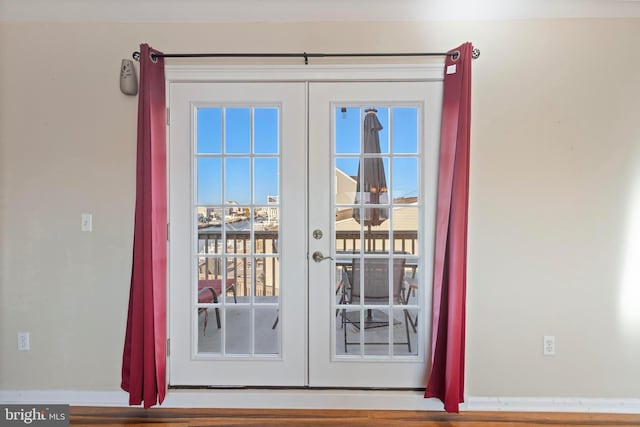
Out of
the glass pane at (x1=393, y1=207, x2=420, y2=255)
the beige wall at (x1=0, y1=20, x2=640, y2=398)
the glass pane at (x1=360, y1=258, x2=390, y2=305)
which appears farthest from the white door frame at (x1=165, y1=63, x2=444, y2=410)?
the glass pane at (x1=393, y1=207, x2=420, y2=255)

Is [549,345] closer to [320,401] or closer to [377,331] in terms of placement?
[377,331]

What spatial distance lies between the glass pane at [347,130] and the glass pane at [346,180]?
0.20 feet

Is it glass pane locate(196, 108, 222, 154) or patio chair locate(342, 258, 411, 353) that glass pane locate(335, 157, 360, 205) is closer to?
patio chair locate(342, 258, 411, 353)

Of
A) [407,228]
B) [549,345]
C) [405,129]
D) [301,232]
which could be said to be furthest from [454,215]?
[549,345]

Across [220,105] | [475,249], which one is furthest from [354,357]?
[220,105]

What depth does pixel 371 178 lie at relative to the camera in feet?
6.64

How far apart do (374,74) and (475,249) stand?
4.05 ft

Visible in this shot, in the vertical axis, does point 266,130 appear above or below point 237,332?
above

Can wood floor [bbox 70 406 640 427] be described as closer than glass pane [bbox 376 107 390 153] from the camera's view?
Yes

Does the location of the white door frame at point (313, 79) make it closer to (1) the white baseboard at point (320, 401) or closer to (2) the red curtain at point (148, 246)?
(1) the white baseboard at point (320, 401)

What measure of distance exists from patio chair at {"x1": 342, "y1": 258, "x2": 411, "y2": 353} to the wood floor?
389 mm

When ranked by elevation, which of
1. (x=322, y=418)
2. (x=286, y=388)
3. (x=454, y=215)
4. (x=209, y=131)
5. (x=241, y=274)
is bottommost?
(x=322, y=418)

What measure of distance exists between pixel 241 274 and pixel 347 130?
1126 millimetres

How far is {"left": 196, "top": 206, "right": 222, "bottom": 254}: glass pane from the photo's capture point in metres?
2.06
